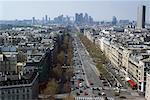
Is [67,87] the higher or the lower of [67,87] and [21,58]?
the lower

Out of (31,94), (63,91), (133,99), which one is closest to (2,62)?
(63,91)

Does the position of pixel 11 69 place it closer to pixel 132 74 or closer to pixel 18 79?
pixel 18 79

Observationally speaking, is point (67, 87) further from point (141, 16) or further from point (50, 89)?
point (141, 16)

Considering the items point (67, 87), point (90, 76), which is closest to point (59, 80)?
point (67, 87)

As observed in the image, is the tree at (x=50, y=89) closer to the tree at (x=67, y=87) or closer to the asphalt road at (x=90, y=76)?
the tree at (x=67, y=87)

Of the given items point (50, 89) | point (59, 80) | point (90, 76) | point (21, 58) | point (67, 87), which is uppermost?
point (21, 58)

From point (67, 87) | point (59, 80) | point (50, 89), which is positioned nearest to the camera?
point (50, 89)

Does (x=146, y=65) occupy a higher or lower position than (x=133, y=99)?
higher

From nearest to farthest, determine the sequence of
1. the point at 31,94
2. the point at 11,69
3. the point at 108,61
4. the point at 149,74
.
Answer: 1. the point at 31,94
2. the point at 149,74
3. the point at 11,69
4. the point at 108,61

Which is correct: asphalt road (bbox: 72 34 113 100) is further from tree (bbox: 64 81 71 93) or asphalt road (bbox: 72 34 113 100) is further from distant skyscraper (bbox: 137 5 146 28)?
distant skyscraper (bbox: 137 5 146 28)

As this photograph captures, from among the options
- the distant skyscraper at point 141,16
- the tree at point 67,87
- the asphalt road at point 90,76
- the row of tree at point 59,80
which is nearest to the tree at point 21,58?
the row of tree at point 59,80

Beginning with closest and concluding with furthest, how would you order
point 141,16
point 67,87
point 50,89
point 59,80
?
point 50,89 < point 67,87 < point 59,80 < point 141,16
